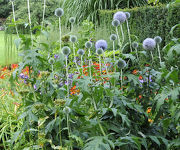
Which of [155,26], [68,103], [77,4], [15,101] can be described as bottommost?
[15,101]

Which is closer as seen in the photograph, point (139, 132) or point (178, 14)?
point (139, 132)

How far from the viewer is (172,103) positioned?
138 cm

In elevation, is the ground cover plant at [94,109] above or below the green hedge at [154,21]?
below

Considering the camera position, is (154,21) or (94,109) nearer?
(94,109)

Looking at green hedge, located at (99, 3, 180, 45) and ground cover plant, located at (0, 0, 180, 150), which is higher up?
green hedge, located at (99, 3, 180, 45)

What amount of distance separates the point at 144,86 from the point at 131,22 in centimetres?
400

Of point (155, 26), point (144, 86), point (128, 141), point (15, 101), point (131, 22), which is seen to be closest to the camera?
point (128, 141)

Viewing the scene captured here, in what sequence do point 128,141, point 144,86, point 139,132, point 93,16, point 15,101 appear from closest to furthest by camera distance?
point 128,141
point 139,132
point 144,86
point 15,101
point 93,16

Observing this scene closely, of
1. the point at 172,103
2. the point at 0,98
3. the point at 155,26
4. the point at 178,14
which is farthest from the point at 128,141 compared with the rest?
the point at 155,26

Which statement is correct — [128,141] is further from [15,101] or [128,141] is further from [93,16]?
[93,16]

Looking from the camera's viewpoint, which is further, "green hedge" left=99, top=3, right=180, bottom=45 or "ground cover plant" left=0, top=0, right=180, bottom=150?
"green hedge" left=99, top=3, right=180, bottom=45

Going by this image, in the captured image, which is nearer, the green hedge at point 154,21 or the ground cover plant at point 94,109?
the ground cover plant at point 94,109

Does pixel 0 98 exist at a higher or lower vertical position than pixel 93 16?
lower

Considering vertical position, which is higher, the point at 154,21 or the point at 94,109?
the point at 154,21
